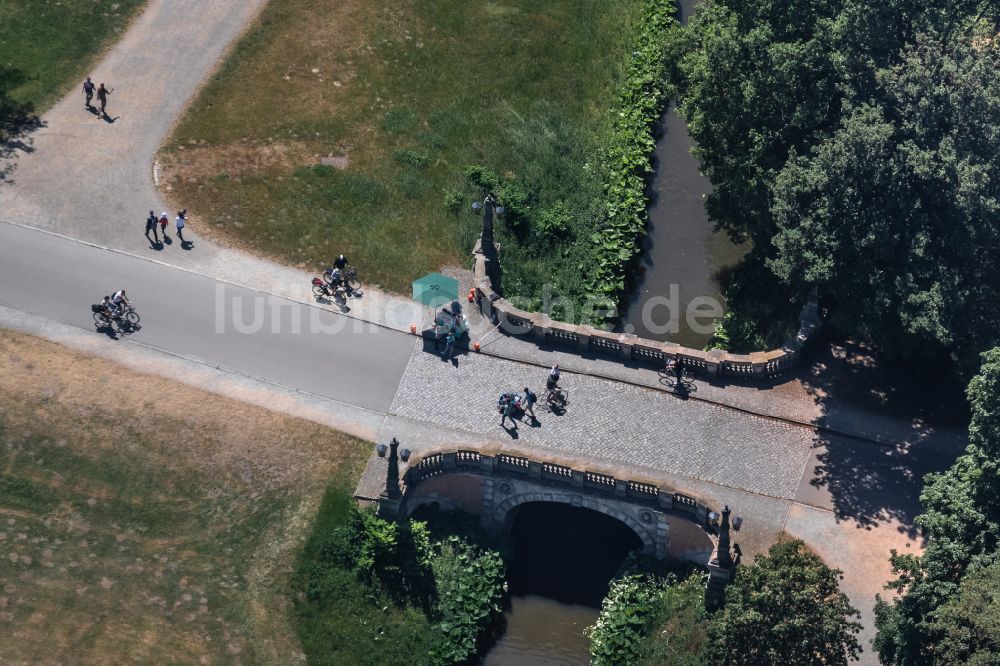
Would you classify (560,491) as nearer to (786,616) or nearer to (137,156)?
(786,616)

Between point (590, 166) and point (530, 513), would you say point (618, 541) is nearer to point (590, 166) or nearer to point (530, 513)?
point (530, 513)

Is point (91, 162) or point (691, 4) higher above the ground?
point (691, 4)

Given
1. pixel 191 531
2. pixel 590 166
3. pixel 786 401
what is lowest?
pixel 191 531

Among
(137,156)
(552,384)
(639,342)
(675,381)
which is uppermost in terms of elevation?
(137,156)

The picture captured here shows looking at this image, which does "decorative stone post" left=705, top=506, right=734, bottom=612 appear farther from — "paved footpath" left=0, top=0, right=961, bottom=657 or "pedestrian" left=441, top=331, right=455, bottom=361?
"pedestrian" left=441, top=331, right=455, bottom=361

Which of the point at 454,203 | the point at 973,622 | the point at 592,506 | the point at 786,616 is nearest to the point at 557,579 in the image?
the point at 592,506

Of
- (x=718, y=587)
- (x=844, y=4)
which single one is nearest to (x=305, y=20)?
(x=844, y=4)
